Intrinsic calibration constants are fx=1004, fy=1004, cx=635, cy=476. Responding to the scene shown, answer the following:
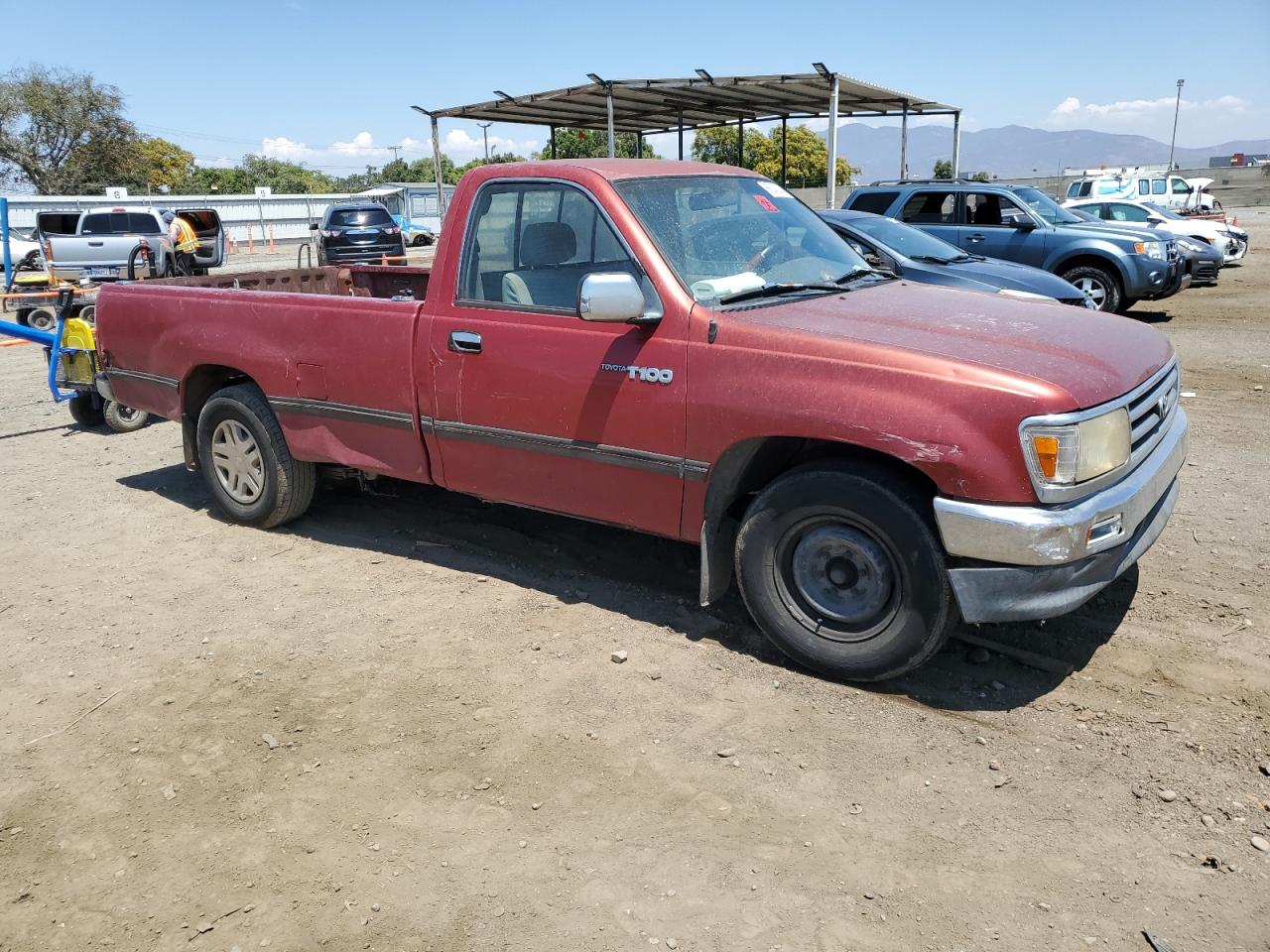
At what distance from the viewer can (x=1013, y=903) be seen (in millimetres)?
2723

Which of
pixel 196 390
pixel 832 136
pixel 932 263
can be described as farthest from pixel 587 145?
pixel 196 390

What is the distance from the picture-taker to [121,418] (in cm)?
860

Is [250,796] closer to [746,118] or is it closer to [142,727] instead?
[142,727]

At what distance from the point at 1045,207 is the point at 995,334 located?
1189 cm

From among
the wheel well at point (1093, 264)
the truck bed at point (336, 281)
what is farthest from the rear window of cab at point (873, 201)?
the truck bed at point (336, 281)

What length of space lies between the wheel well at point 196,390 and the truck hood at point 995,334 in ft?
11.0

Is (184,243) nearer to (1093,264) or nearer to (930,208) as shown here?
(930,208)

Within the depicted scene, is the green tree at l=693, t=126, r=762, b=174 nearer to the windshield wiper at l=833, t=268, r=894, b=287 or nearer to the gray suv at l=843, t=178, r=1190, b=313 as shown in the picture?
the gray suv at l=843, t=178, r=1190, b=313

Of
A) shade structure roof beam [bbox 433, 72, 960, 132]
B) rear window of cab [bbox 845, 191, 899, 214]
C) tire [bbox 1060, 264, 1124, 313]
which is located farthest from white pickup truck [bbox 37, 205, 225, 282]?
tire [bbox 1060, 264, 1124, 313]

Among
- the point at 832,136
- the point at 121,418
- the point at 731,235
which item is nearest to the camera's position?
the point at 731,235

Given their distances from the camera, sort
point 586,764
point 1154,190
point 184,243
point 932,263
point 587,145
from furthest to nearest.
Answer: point 587,145 < point 1154,190 < point 184,243 < point 932,263 < point 586,764

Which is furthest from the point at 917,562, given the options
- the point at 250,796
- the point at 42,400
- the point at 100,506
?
the point at 42,400

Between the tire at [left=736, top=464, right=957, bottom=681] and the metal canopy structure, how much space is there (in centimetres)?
1519

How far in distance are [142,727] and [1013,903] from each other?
122 inches
